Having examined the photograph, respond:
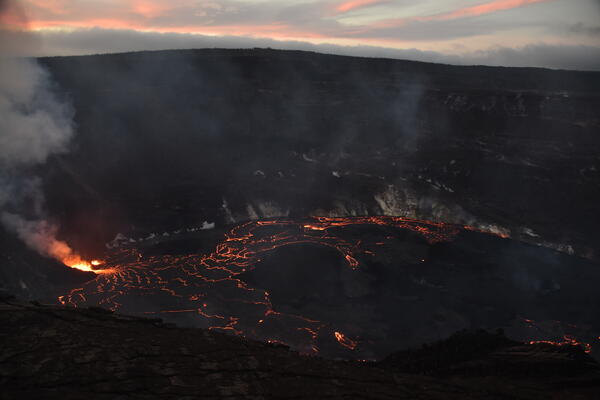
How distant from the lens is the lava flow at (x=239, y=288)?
23.5 m

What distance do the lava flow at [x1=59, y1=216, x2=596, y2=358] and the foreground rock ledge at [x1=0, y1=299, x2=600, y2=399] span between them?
11.9 meters

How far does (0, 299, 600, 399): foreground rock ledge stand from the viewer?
7992 millimetres

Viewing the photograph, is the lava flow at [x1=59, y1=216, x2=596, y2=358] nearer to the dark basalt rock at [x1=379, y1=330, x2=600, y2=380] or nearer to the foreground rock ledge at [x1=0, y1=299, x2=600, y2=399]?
the dark basalt rock at [x1=379, y1=330, x2=600, y2=380]

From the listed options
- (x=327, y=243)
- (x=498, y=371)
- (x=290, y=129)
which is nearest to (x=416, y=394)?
(x=498, y=371)

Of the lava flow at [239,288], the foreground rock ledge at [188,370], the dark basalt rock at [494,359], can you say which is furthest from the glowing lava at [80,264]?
the dark basalt rock at [494,359]

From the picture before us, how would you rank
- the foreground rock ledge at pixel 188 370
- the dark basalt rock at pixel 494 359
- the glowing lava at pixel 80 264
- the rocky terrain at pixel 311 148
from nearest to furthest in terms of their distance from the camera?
the foreground rock ledge at pixel 188 370 → the dark basalt rock at pixel 494 359 → the glowing lava at pixel 80 264 → the rocky terrain at pixel 311 148

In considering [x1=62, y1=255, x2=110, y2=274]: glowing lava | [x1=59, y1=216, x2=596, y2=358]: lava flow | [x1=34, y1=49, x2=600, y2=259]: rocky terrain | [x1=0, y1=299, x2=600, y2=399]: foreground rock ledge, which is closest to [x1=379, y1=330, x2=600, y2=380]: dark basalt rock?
[x1=0, y1=299, x2=600, y2=399]: foreground rock ledge

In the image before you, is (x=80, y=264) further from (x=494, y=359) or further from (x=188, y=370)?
(x=494, y=359)

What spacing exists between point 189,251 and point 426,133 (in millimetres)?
36901

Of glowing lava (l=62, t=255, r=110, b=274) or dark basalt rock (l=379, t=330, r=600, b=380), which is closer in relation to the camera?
dark basalt rock (l=379, t=330, r=600, b=380)

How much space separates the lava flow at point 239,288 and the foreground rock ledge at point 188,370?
1187cm

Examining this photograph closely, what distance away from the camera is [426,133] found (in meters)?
56.0

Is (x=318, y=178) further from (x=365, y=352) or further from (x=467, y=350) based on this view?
(x=467, y=350)

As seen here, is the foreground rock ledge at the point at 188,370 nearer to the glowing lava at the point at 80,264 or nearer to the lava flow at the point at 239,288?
the lava flow at the point at 239,288
